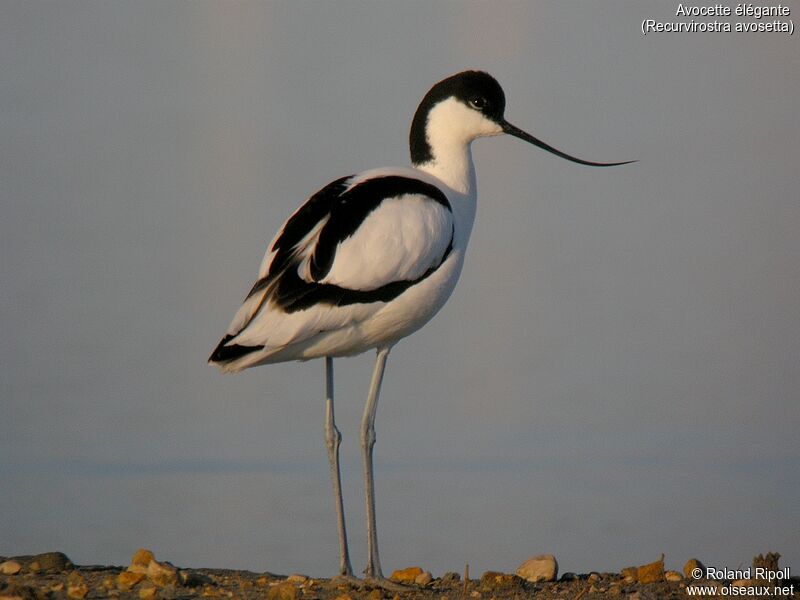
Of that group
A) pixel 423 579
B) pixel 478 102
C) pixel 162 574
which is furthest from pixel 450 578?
pixel 478 102

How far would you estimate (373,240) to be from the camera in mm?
6957

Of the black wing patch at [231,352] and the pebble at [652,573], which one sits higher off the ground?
the black wing patch at [231,352]

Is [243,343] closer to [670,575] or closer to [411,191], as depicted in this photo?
[411,191]

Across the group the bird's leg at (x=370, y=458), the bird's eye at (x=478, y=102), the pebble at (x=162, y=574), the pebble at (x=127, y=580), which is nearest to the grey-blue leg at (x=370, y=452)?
the bird's leg at (x=370, y=458)

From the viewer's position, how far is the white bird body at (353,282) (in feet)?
22.3

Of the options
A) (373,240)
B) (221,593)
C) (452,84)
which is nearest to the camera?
(221,593)

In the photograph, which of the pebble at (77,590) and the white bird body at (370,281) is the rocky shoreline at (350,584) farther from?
the white bird body at (370,281)

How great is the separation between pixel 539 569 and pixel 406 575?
0.73m

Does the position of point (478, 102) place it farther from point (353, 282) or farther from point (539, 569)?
point (539, 569)

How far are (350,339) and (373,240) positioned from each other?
1.78 ft

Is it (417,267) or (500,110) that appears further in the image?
(500,110)

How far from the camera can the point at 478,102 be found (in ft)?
26.8

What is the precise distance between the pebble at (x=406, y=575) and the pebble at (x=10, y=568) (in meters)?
1.99

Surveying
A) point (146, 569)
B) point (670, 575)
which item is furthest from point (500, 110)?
point (146, 569)
